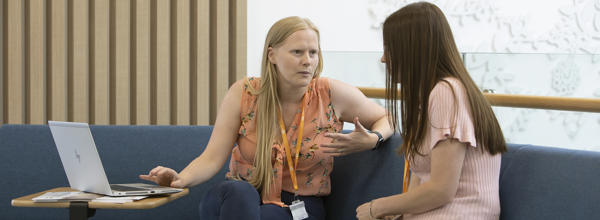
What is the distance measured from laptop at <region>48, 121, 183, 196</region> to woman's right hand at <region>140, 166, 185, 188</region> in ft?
0.15

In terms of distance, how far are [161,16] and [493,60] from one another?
72.4 inches

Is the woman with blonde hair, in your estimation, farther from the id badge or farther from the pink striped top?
the pink striped top

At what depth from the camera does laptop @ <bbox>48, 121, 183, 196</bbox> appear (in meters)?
1.86

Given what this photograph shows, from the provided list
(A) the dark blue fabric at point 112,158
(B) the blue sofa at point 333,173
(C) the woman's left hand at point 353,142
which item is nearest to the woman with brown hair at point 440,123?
(B) the blue sofa at point 333,173

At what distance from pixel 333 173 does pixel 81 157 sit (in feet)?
3.35

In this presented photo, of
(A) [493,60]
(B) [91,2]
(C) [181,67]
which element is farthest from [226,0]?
(A) [493,60]

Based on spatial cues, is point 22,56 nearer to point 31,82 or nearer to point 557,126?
point 31,82

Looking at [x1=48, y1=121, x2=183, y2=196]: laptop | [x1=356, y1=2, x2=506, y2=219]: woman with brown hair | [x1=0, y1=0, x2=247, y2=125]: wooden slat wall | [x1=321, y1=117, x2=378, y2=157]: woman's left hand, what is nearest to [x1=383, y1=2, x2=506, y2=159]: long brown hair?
[x1=356, y1=2, x2=506, y2=219]: woman with brown hair

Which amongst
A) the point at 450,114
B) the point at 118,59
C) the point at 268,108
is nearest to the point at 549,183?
the point at 450,114

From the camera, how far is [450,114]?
5.09 ft

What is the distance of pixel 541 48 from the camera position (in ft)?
19.8

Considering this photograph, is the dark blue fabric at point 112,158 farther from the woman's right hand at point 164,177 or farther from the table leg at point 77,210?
the table leg at point 77,210

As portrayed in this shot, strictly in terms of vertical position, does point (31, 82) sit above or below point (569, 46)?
below

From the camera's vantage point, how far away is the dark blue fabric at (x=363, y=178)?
222 cm
